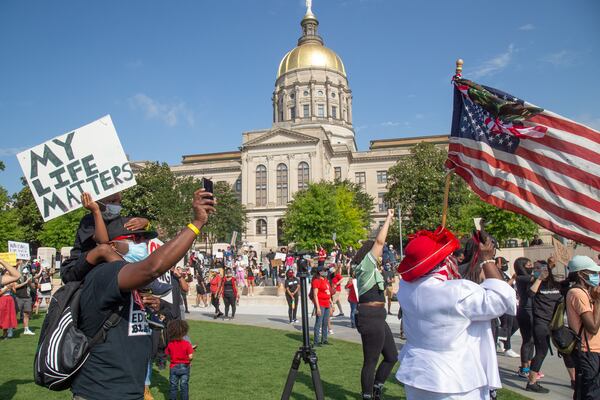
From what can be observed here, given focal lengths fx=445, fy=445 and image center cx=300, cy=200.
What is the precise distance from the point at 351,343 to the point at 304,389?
4271 millimetres

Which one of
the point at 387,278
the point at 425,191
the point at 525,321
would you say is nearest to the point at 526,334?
the point at 525,321

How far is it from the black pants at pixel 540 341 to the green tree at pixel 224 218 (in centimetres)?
5620

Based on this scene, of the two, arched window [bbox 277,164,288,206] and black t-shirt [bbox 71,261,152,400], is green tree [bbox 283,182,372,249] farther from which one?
black t-shirt [bbox 71,261,152,400]

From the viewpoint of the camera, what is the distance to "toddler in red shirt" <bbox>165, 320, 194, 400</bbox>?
5.85 meters

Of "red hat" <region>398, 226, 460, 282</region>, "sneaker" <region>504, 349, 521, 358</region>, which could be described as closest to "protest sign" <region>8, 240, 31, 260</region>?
"sneaker" <region>504, 349, 521, 358</region>

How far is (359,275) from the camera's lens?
20.4 ft

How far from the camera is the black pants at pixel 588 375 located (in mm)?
4654

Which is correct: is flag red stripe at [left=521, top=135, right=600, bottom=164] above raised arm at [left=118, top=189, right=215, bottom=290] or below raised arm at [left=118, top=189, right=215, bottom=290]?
above

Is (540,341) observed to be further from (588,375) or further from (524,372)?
(588,375)

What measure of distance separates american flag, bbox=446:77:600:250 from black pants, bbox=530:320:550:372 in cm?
346

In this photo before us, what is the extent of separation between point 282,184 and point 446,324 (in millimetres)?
70539

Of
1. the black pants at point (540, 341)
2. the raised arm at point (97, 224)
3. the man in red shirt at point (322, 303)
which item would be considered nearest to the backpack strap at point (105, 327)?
the raised arm at point (97, 224)

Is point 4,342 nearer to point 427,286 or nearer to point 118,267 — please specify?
point 118,267

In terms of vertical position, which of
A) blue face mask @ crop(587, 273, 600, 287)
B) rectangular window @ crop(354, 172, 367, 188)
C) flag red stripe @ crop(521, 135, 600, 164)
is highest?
rectangular window @ crop(354, 172, 367, 188)
